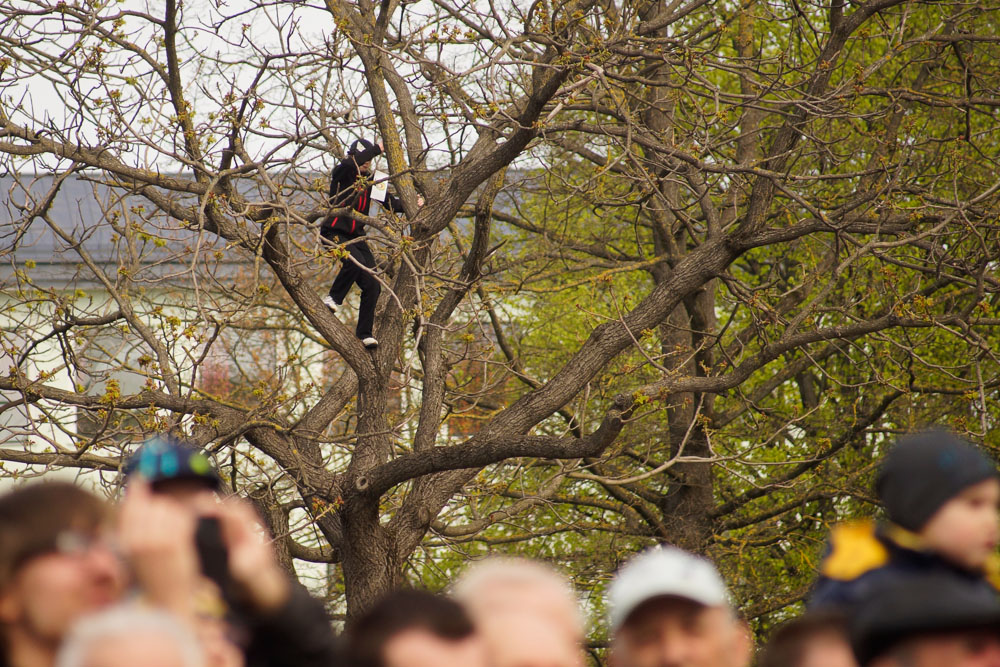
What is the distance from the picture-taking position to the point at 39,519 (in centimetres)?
167

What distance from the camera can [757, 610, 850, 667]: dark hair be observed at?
1970 mm

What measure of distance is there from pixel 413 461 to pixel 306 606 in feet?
19.9

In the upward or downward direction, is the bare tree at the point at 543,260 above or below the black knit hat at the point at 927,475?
above

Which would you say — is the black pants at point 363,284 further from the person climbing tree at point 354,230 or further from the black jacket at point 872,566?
the black jacket at point 872,566

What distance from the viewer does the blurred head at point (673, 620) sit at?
1805 millimetres

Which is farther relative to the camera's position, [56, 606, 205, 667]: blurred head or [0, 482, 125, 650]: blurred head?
[0, 482, 125, 650]: blurred head

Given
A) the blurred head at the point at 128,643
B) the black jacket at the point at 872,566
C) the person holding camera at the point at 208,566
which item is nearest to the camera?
the blurred head at the point at 128,643

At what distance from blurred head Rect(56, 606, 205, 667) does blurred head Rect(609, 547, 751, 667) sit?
0.78m

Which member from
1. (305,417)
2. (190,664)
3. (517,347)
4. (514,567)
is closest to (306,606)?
(514,567)

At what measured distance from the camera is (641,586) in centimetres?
184

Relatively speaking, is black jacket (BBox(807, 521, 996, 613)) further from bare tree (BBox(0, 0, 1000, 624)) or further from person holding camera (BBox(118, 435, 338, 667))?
bare tree (BBox(0, 0, 1000, 624))

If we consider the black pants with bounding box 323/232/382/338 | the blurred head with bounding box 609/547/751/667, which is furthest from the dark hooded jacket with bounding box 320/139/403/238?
the blurred head with bounding box 609/547/751/667

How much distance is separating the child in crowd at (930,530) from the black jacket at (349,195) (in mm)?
5812

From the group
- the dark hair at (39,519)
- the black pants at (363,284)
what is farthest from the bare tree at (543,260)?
the dark hair at (39,519)
